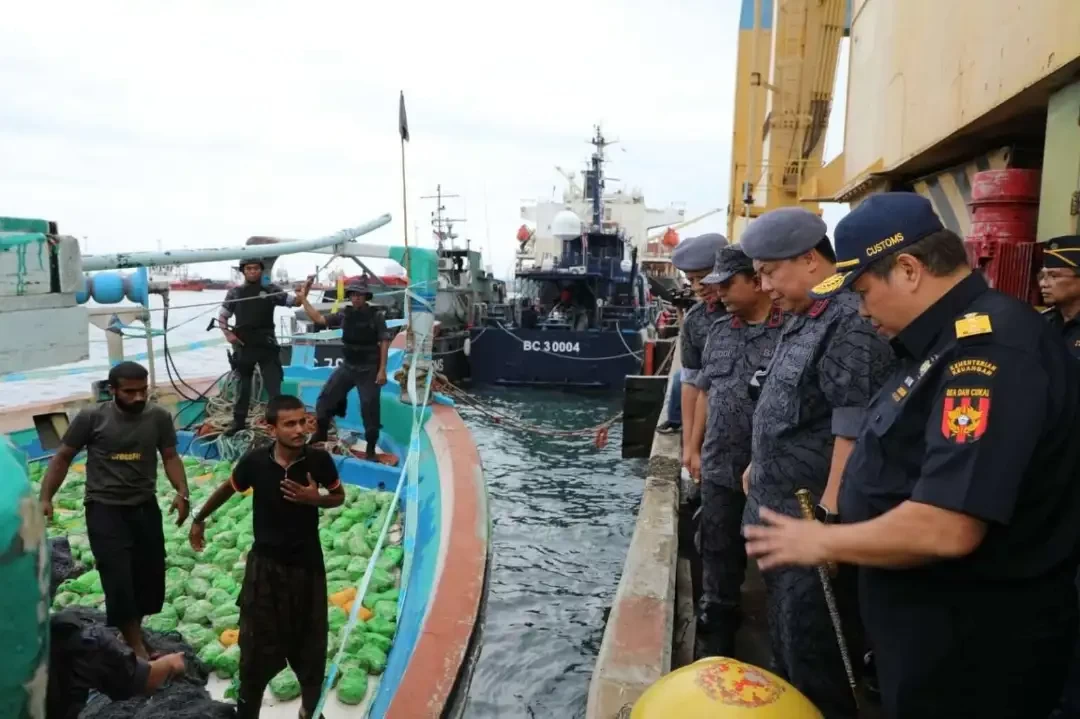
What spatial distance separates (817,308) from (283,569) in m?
2.45

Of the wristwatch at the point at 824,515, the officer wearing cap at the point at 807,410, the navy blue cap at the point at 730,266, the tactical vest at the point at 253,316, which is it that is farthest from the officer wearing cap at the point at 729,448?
the tactical vest at the point at 253,316

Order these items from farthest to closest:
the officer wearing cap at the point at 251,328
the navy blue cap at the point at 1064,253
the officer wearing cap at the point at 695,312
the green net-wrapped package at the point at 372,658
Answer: the officer wearing cap at the point at 251,328, the green net-wrapped package at the point at 372,658, the officer wearing cap at the point at 695,312, the navy blue cap at the point at 1064,253

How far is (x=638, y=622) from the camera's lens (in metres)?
2.64

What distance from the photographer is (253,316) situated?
6.93 meters

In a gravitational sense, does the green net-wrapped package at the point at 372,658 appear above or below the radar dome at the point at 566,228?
below

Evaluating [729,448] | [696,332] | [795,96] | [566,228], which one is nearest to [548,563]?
[696,332]

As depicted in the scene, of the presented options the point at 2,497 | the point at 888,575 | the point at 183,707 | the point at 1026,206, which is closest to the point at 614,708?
the point at 888,575

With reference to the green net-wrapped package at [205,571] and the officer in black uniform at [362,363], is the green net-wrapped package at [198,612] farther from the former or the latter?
the officer in black uniform at [362,363]

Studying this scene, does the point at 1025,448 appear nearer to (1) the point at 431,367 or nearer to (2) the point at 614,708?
(2) the point at 614,708

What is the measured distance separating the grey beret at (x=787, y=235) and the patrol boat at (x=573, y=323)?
14.1 metres

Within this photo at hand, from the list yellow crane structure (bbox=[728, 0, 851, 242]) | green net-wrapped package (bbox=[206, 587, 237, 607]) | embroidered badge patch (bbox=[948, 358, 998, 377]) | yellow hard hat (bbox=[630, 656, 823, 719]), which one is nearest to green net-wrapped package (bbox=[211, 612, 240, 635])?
green net-wrapped package (bbox=[206, 587, 237, 607])

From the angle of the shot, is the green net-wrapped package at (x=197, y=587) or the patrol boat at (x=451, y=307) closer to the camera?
the green net-wrapped package at (x=197, y=587)

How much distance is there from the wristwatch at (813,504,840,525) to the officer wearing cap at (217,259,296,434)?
5.47 m

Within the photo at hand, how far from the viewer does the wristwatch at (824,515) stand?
204 cm
